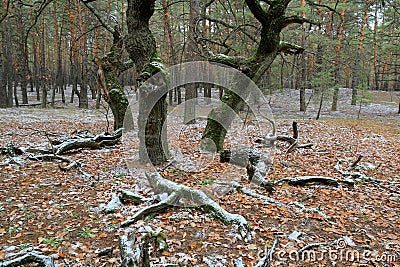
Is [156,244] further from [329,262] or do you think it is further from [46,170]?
[46,170]

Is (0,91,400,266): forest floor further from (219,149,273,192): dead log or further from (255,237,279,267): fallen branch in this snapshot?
(219,149,273,192): dead log

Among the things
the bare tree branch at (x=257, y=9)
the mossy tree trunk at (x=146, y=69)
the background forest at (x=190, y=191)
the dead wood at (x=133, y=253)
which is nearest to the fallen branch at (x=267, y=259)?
the background forest at (x=190, y=191)

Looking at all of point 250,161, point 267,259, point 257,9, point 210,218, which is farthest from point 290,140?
point 267,259

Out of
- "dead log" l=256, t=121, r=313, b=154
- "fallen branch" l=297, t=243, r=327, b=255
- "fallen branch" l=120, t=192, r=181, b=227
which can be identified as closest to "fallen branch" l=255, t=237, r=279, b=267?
"fallen branch" l=297, t=243, r=327, b=255

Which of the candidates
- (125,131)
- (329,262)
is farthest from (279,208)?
(125,131)

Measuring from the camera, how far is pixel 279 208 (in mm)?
4770

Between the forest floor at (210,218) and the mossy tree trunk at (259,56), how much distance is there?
143cm

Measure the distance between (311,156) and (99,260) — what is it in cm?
684

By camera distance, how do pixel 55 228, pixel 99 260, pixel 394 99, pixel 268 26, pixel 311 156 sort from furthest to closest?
pixel 394 99 → pixel 311 156 → pixel 268 26 → pixel 55 228 → pixel 99 260

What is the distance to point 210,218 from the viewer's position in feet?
14.2

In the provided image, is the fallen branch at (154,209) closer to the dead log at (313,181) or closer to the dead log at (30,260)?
the dead log at (30,260)

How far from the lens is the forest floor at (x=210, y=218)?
11.6ft

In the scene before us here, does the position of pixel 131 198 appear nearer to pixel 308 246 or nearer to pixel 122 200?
pixel 122 200

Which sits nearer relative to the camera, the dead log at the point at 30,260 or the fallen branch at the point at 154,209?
the dead log at the point at 30,260
